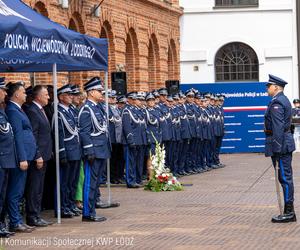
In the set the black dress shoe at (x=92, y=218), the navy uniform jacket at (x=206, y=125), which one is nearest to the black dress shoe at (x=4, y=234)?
the black dress shoe at (x=92, y=218)

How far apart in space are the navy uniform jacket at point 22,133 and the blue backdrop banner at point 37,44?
0.70 meters

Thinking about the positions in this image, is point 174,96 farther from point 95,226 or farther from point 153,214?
point 95,226

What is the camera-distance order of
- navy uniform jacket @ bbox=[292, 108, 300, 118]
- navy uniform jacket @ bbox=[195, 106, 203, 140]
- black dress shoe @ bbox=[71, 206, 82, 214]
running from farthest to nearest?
1. navy uniform jacket @ bbox=[292, 108, 300, 118]
2. navy uniform jacket @ bbox=[195, 106, 203, 140]
3. black dress shoe @ bbox=[71, 206, 82, 214]

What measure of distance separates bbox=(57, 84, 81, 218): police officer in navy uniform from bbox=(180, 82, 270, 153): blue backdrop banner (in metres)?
18.8

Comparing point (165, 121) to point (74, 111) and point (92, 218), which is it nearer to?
point (74, 111)

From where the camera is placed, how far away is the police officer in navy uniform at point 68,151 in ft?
51.5

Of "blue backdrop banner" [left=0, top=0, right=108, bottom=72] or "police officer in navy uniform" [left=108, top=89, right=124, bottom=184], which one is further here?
"police officer in navy uniform" [left=108, top=89, right=124, bottom=184]

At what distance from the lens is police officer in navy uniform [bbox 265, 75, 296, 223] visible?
15.0m

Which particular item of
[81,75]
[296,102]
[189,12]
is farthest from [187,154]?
[189,12]

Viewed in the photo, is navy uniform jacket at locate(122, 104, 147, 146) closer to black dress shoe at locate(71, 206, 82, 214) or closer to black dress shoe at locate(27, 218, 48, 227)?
black dress shoe at locate(71, 206, 82, 214)

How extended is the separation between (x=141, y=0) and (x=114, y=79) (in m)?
8.97

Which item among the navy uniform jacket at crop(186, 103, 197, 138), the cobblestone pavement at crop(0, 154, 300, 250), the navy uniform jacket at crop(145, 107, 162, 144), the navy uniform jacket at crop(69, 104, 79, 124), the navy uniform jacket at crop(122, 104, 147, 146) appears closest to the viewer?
the cobblestone pavement at crop(0, 154, 300, 250)

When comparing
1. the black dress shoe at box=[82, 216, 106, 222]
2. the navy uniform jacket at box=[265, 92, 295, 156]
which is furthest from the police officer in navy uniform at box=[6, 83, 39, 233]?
the navy uniform jacket at box=[265, 92, 295, 156]

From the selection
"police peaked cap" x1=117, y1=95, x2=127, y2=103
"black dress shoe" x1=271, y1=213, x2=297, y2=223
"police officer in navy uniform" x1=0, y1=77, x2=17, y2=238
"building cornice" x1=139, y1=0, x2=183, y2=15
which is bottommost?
"black dress shoe" x1=271, y1=213, x2=297, y2=223
